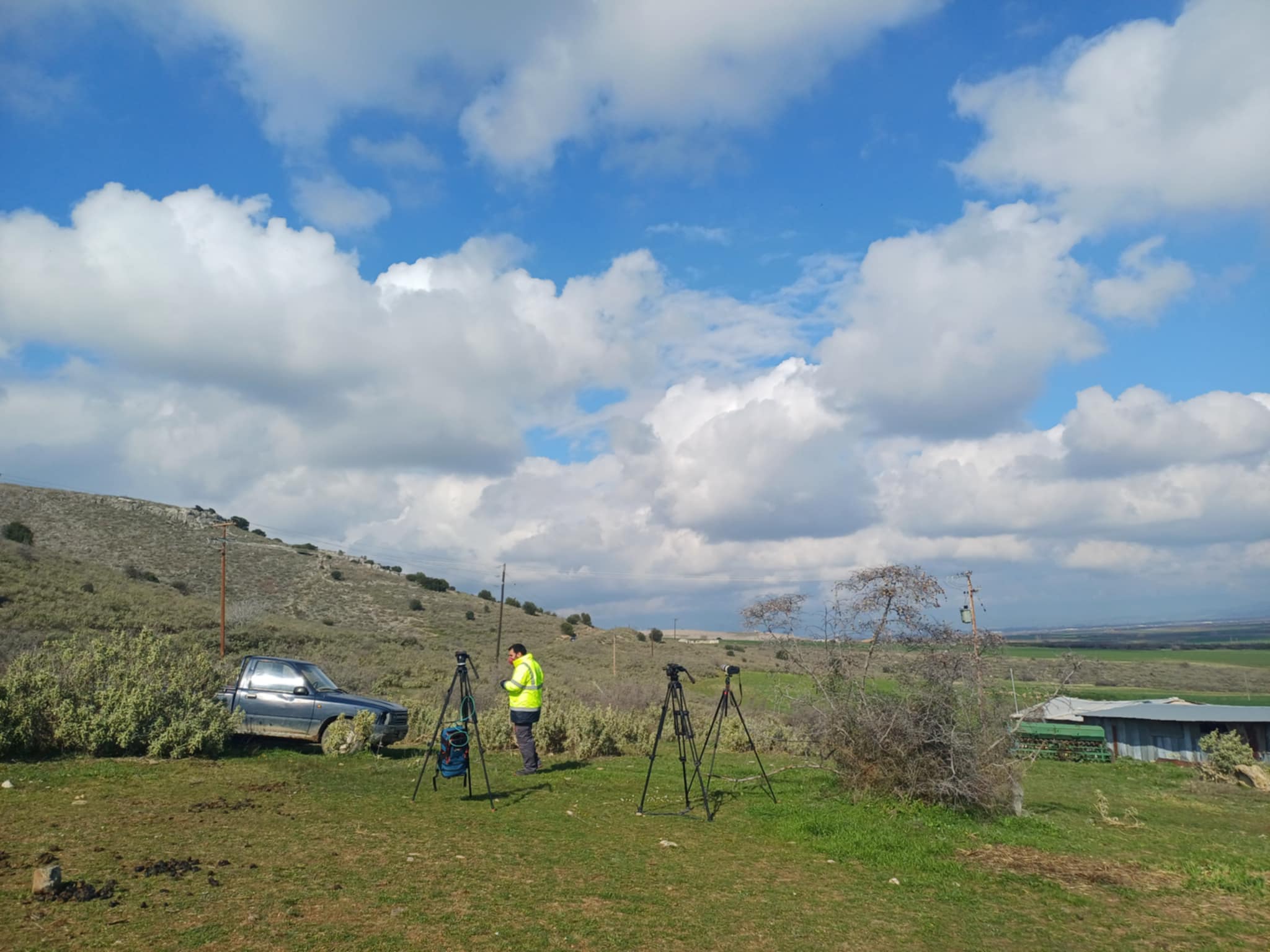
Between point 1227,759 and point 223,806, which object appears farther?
point 1227,759

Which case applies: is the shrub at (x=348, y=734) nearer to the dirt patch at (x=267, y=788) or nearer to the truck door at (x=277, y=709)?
the truck door at (x=277, y=709)

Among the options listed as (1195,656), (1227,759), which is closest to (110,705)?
(1227,759)

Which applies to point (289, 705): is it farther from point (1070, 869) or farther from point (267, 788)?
point (1070, 869)

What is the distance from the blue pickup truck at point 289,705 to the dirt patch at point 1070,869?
31.9ft

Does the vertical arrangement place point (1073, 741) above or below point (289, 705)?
below

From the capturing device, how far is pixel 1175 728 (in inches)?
1061

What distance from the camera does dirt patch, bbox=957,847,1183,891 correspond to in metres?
7.46

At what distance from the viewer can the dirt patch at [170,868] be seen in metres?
5.94

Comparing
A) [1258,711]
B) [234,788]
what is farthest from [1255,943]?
[1258,711]

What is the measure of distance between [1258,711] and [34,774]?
35662mm

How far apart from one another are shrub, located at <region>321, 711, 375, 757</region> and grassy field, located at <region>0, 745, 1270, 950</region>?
1.41 meters

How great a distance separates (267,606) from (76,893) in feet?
130

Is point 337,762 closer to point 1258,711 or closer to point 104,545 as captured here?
point 1258,711

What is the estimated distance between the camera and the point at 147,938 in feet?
15.3
